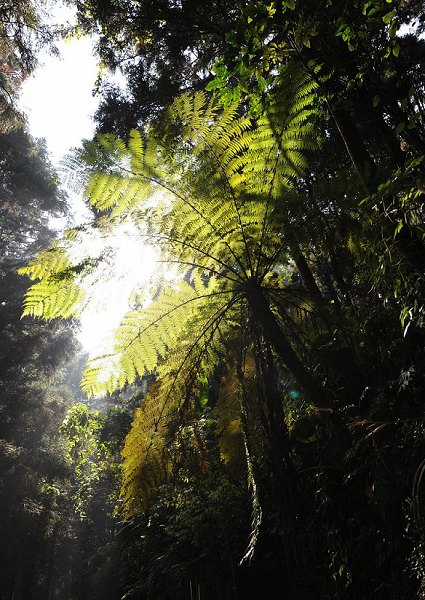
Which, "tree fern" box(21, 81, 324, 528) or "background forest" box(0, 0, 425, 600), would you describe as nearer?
"background forest" box(0, 0, 425, 600)

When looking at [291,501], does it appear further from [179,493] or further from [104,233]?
[179,493]

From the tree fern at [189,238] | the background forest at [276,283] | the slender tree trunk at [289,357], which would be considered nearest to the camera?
the background forest at [276,283]

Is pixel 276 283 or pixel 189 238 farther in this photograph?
pixel 276 283

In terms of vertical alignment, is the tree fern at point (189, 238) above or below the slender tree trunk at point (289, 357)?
above

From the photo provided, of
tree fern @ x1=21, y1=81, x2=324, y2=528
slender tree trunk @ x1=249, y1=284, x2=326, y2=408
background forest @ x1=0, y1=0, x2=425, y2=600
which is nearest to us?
background forest @ x1=0, y1=0, x2=425, y2=600

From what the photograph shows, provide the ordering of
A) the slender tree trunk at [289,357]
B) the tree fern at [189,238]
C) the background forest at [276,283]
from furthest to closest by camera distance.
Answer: the tree fern at [189,238] < the slender tree trunk at [289,357] < the background forest at [276,283]

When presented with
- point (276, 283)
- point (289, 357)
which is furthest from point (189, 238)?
point (289, 357)

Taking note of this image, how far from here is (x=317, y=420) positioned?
297 centimetres

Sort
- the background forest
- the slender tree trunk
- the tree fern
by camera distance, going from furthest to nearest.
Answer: the tree fern
the slender tree trunk
the background forest

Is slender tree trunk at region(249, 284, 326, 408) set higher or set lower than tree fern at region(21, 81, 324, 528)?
lower

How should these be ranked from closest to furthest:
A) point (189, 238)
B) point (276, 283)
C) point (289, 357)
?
1. point (289, 357)
2. point (189, 238)
3. point (276, 283)

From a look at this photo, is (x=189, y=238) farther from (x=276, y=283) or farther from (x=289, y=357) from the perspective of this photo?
(x=289, y=357)

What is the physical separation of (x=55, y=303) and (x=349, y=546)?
2661 mm

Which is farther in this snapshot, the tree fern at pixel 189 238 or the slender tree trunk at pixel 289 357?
the tree fern at pixel 189 238
